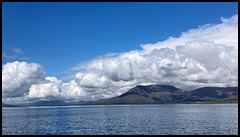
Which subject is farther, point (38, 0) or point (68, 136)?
point (68, 136)

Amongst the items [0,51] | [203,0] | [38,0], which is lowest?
[0,51]

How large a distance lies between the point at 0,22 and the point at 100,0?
16.9 metres

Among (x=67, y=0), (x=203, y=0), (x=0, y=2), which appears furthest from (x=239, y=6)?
(x=0, y=2)

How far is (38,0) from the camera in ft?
107

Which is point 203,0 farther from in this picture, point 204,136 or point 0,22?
point 204,136

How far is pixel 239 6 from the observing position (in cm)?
2923

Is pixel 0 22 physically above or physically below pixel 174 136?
above

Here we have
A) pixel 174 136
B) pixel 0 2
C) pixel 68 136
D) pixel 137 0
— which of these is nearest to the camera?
pixel 0 2

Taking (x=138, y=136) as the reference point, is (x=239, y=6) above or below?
above

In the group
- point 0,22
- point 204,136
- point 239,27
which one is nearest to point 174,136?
point 204,136

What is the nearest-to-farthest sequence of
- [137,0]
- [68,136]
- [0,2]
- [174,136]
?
1. [0,2]
2. [137,0]
3. [174,136]
4. [68,136]

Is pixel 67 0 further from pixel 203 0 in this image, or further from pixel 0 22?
pixel 203 0

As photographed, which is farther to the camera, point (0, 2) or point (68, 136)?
point (68, 136)

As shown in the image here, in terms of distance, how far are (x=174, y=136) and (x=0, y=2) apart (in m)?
76.8
